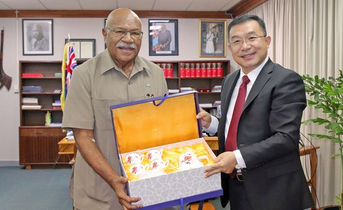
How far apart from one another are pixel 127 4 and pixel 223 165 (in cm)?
517

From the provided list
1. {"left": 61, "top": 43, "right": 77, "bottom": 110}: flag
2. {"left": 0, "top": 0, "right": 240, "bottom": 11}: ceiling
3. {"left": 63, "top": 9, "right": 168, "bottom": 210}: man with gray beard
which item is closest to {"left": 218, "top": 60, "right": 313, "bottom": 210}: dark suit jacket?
{"left": 63, "top": 9, "right": 168, "bottom": 210}: man with gray beard

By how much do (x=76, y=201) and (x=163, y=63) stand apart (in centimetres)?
513

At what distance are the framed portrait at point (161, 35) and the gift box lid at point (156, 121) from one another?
516 cm

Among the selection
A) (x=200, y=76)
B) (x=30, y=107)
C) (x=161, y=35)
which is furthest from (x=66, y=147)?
(x=161, y=35)

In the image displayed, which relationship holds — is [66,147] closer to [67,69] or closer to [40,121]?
[67,69]

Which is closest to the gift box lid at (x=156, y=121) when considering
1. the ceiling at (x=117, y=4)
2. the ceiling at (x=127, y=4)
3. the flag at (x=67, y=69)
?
the flag at (x=67, y=69)

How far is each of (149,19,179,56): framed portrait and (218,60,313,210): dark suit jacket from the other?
5.17 meters

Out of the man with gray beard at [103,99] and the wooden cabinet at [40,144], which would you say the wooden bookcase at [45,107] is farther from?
the man with gray beard at [103,99]

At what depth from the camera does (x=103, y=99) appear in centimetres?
152

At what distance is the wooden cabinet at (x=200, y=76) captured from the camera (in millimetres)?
6449

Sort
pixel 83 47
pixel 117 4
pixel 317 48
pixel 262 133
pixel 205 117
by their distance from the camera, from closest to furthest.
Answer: pixel 262 133 → pixel 205 117 → pixel 317 48 → pixel 117 4 → pixel 83 47

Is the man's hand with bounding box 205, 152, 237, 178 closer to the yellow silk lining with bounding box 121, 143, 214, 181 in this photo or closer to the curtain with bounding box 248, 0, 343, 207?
the yellow silk lining with bounding box 121, 143, 214, 181

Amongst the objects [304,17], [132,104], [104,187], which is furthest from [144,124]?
[304,17]

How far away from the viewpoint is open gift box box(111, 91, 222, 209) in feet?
4.23
